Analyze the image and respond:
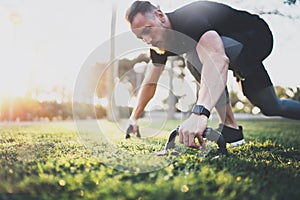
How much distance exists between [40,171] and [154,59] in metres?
0.84

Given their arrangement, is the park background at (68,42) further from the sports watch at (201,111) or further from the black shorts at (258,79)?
the sports watch at (201,111)

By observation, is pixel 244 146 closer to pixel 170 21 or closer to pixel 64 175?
pixel 170 21

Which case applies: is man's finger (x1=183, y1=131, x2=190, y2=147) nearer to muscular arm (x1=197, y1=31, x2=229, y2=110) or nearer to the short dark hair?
muscular arm (x1=197, y1=31, x2=229, y2=110)

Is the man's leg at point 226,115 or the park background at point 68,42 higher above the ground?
the park background at point 68,42

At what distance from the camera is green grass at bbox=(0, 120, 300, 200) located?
3.36 ft

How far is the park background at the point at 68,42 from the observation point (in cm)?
222

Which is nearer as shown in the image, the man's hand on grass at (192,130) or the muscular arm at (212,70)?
the man's hand on grass at (192,130)

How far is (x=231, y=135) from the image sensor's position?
1.95 meters

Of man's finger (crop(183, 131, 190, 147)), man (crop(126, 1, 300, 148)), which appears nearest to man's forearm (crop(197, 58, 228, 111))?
man (crop(126, 1, 300, 148))

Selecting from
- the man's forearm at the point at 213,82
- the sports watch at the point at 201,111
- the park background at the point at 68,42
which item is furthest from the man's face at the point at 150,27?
the park background at the point at 68,42

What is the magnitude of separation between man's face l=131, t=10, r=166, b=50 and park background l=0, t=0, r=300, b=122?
2.20 ft

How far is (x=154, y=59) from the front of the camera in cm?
186

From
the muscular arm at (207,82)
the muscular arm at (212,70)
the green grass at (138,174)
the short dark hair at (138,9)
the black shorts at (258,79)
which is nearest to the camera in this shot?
the green grass at (138,174)

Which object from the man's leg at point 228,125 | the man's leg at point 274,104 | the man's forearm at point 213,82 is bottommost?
the man's leg at point 228,125
